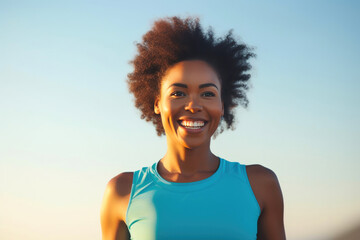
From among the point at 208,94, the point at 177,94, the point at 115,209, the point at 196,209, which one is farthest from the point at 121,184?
the point at 208,94

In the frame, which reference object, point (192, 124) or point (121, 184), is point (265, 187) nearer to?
point (192, 124)

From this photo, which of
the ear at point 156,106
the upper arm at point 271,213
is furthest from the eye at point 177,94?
the upper arm at point 271,213

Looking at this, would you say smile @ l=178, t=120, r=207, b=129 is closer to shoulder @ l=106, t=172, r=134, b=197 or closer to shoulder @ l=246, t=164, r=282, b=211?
shoulder @ l=246, t=164, r=282, b=211

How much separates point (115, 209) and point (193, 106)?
4.00ft

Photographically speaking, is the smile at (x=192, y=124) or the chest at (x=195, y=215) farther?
the smile at (x=192, y=124)

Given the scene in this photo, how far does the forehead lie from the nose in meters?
0.18

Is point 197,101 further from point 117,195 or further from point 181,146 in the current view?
point 117,195

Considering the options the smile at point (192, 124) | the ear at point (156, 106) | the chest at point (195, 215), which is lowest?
the chest at point (195, 215)

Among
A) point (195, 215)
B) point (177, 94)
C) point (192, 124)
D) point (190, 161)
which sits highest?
point (177, 94)

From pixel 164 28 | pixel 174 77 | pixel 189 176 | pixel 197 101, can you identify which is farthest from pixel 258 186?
pixel 164 28

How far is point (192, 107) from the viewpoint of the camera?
424cm

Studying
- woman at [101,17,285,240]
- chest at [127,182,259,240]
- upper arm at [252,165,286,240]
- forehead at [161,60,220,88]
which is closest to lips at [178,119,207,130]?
woman at [101,17,285,240]

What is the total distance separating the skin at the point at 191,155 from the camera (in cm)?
430

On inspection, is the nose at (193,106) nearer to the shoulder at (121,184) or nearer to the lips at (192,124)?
the lips at (192,124)
